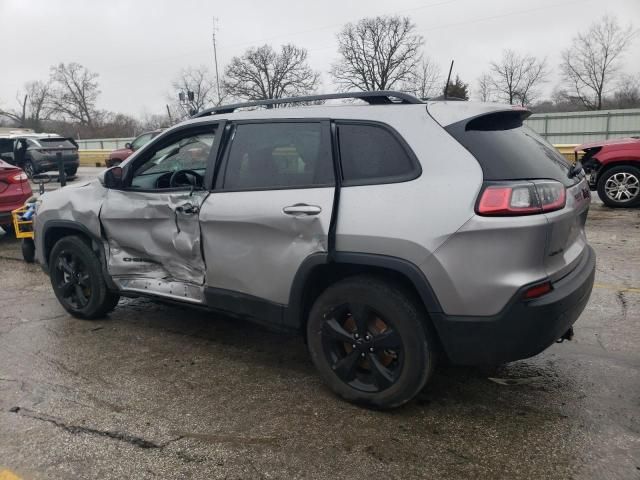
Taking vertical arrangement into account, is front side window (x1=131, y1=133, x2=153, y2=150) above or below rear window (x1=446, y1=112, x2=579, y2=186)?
above

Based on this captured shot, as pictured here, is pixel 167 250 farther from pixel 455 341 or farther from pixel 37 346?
pixel 455 341

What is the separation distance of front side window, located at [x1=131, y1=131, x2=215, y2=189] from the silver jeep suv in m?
0.03

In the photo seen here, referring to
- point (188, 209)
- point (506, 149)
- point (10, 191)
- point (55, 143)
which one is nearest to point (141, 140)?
point (55, 143)

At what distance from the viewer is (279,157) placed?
3.36 meters

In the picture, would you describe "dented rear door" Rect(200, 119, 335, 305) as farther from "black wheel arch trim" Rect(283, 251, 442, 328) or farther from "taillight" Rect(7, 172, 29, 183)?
"taillight" Rect(7, 172, 29, 183)

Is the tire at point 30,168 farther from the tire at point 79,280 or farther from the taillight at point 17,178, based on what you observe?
the tire at point 79,280

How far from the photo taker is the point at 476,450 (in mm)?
2686

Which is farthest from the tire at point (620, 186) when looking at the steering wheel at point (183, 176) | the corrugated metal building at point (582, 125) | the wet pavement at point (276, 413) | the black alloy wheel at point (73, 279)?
the corrugated metal building at point (582, 125)

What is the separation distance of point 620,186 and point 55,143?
1865cm

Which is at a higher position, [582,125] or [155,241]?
[582,125]

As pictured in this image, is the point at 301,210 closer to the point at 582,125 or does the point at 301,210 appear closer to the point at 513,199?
the point at 513,199

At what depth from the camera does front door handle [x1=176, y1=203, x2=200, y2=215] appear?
364 centimetres

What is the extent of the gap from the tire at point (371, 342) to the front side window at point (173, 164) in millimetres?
1507

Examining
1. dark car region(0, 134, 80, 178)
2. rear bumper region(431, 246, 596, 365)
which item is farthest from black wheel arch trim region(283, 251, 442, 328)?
dark car region(0, 134, 80, 178)
